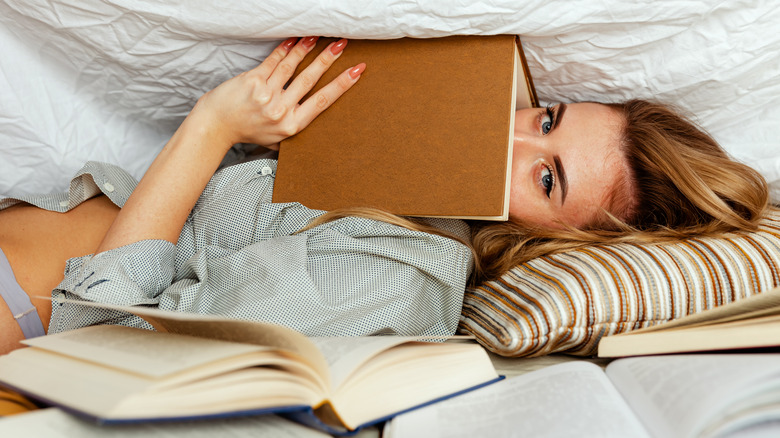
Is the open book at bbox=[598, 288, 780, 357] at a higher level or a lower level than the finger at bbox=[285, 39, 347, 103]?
lower

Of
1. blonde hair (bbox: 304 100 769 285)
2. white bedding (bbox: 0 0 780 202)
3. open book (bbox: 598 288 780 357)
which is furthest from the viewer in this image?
blonde hair (bbox: 304 100 769 285)

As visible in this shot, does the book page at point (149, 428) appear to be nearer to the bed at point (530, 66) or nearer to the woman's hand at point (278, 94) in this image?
the bed at point (530, 66)

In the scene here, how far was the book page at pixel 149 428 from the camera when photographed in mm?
406

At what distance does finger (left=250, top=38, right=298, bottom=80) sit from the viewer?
90 cm

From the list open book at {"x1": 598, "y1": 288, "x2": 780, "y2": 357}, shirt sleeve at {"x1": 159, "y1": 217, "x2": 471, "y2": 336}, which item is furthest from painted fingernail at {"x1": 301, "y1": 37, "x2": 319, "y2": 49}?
open book at {"x1": 598, "y1": 288, "x2": 780, "y2": 357}

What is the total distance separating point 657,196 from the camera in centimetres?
97

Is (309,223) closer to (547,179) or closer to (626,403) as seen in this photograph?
(547,179)

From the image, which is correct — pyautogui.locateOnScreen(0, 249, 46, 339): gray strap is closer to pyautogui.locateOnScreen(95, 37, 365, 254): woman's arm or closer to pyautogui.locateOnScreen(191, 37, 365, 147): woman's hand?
pyautogui.locateOnScreen(95, 37, 365, 254): woman's arm

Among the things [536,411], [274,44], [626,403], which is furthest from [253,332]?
[274,44]

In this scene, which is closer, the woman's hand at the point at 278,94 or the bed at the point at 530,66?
the bed at the point at 530,66

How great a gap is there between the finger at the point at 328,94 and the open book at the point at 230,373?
42 cm

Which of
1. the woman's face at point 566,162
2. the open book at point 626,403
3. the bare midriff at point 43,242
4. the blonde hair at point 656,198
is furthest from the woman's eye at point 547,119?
the bare midriff at point 43,242

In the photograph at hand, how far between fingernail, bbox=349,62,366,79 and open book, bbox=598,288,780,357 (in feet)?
1.77

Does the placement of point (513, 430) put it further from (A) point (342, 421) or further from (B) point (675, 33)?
(B) point (675, 33)
